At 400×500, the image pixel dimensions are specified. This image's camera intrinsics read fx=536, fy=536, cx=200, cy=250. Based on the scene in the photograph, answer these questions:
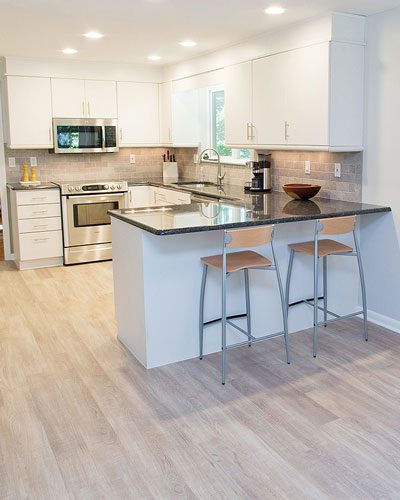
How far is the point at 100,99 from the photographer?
6461 millimetres

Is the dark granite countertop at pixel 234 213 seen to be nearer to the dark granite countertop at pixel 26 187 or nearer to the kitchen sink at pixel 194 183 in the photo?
the kitchen sink at pixel 194 183

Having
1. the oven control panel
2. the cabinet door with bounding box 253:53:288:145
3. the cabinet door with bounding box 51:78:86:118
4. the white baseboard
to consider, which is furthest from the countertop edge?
the cabinet door with bounding box 51:78:86:118

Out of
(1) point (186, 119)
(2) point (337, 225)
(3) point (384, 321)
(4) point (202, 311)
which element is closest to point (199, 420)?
(4) point (202, 311)

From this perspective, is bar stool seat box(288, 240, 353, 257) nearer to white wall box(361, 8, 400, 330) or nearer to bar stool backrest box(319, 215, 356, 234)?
bar stool backrest box(319, 215, 356, 234)

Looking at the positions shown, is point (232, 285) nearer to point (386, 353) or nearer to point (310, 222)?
point (310, 222)

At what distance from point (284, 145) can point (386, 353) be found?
1.89m

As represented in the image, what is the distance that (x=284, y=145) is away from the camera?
178 inches

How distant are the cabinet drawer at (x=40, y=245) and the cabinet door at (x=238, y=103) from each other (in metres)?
2.35

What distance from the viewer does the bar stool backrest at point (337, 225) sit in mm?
3586

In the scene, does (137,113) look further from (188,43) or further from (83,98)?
(188,43)

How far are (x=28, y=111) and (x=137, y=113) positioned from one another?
1.35m

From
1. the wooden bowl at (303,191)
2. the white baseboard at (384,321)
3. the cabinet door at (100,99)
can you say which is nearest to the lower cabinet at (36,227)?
the cabinet door at (100,99)

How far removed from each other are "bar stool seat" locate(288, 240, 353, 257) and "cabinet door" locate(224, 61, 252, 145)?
4.88ft

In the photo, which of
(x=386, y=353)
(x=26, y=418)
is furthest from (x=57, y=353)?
(x=386, y=353)
